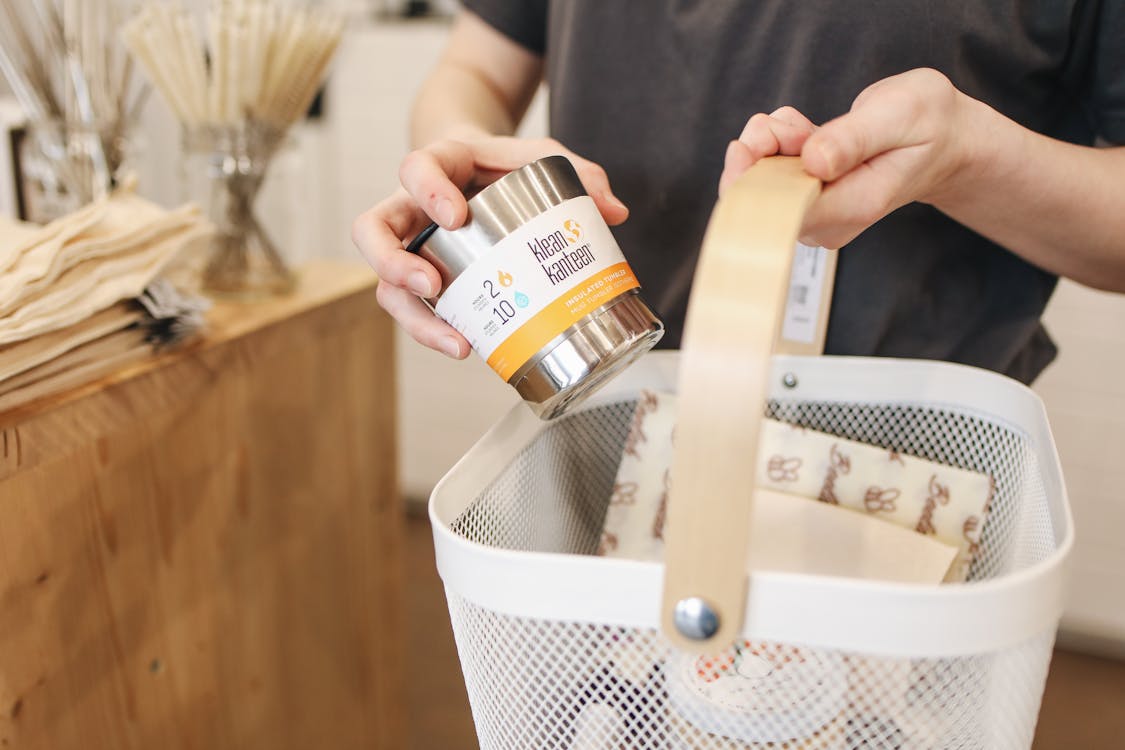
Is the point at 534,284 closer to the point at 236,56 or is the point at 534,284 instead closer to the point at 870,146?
the point at 870,146

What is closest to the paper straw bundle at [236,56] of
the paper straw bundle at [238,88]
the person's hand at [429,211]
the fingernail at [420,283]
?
the paper straw bundle at [238,88]

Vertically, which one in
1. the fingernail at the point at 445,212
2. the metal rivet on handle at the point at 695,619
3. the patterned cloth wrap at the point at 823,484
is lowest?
the patterned cloth wrap at the point at 823,484

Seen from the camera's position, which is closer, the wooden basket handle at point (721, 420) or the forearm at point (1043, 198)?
the wooden basket handle at point (721, 420)

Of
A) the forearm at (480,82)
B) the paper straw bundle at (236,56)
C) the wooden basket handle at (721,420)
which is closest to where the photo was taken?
the wooden basket handle at (721,420)

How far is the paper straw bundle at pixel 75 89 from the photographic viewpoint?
94cm

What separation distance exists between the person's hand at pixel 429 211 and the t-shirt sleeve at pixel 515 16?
0.89ft

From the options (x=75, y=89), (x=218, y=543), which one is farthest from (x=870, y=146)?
(x=75, y=89)

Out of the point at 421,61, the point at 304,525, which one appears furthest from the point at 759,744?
the point at 421,61

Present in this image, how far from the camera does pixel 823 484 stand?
2.00 feet

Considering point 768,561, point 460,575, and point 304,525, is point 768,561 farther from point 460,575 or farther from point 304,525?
point 304,525

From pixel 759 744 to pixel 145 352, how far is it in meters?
0.60

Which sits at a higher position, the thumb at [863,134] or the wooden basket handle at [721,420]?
the thumb at [863,134]

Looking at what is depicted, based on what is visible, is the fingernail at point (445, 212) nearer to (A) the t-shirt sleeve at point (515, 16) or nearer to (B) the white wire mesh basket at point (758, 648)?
(B) the white wire mesh basket at point (758, 648)

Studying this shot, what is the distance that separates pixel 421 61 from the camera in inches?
79.3
